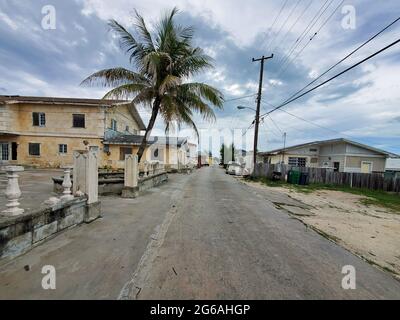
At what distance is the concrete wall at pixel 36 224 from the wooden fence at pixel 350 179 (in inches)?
704

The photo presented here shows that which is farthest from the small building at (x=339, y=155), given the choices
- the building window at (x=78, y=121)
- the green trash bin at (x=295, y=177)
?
the building window at (x=78, y=121)

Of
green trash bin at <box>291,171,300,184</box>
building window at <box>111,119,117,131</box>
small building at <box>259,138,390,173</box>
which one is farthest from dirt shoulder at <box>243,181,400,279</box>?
building window at <box>111,119,117,131</box>

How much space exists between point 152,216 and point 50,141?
62.0 feet

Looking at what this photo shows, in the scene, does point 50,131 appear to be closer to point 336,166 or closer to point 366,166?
point 336,166

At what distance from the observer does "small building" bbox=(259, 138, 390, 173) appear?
23.0 meters

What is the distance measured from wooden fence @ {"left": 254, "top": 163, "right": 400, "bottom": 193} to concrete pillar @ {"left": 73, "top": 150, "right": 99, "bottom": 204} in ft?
57.4

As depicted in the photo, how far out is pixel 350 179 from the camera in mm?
17234

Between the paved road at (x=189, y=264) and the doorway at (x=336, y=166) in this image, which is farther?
the doorway at (x=336, y=166)

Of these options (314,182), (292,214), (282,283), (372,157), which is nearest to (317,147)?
(372,157)

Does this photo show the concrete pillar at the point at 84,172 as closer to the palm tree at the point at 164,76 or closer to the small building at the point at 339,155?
the palm tree at the point at 164,76

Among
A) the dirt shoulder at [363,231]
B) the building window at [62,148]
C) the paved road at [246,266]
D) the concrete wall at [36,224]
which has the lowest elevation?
the dirt shoulder at [363,231]

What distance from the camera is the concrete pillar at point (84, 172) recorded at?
5.34m

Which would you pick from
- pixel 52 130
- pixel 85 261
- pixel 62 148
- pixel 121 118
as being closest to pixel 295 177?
pixel 85 261

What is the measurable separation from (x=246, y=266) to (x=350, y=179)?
59.1 feet
